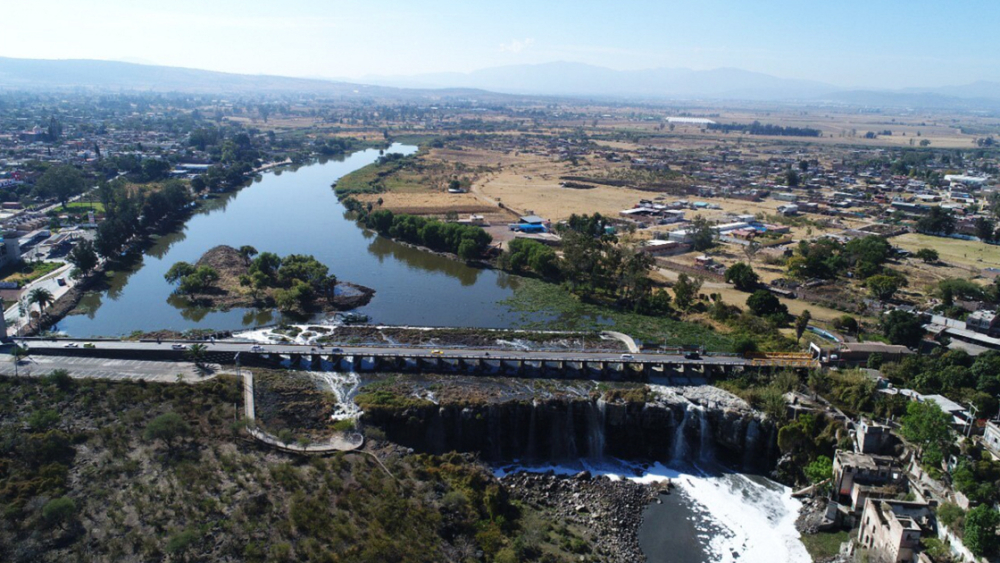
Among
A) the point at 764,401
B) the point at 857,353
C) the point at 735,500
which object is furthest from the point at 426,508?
the point at 857,353

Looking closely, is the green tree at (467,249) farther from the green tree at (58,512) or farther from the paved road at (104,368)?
the green tree at (58,512)

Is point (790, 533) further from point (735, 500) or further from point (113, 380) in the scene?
point (113, 380)

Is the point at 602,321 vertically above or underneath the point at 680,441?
above

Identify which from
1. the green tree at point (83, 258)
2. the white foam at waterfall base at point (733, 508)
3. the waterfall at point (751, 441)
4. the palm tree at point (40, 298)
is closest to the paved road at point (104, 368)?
the palm tree at point (40, 298)

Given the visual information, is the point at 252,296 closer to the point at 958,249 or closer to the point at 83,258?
the point at 83,258

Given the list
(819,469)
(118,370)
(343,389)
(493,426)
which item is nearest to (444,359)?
(343,389)
